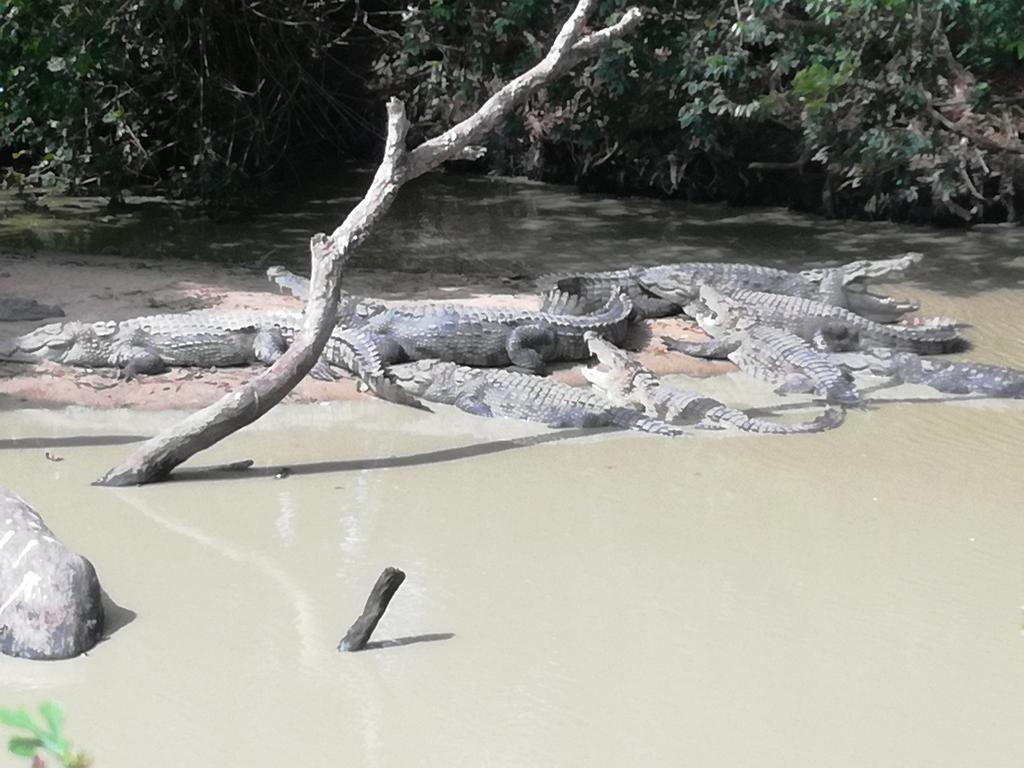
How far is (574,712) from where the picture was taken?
4.34 metres

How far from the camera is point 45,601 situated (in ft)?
15.1

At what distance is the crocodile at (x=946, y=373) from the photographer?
25.8 ft

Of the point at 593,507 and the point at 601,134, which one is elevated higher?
the point at 601,134

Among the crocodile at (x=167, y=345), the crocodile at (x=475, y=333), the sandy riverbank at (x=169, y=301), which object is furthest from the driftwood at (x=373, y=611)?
the crocodile at (x=475, y=333)

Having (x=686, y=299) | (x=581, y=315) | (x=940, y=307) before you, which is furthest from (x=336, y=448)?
(x=940, y=307)

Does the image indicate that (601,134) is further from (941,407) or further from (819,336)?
(941,407)

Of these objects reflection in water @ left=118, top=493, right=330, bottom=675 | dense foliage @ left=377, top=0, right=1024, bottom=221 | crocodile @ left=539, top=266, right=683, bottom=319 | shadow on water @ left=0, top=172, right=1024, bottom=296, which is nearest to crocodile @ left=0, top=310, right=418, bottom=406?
crocodile @ left=539, top=266, right=683, bottom=319

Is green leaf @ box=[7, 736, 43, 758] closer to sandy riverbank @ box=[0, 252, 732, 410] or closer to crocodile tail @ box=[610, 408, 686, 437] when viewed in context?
crocodile tail @ box=[610, 408, 686, 437]

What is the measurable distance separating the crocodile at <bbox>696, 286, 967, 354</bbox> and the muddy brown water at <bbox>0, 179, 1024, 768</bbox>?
0.85m

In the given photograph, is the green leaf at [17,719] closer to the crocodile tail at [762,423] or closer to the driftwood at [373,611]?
the driftwood at [373,611]

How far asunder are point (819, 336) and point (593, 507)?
313cm

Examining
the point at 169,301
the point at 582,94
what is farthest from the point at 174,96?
the point at 169,301

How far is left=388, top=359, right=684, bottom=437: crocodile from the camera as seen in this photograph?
736 cm

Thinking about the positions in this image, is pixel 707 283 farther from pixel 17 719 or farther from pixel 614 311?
pixel 17 719
